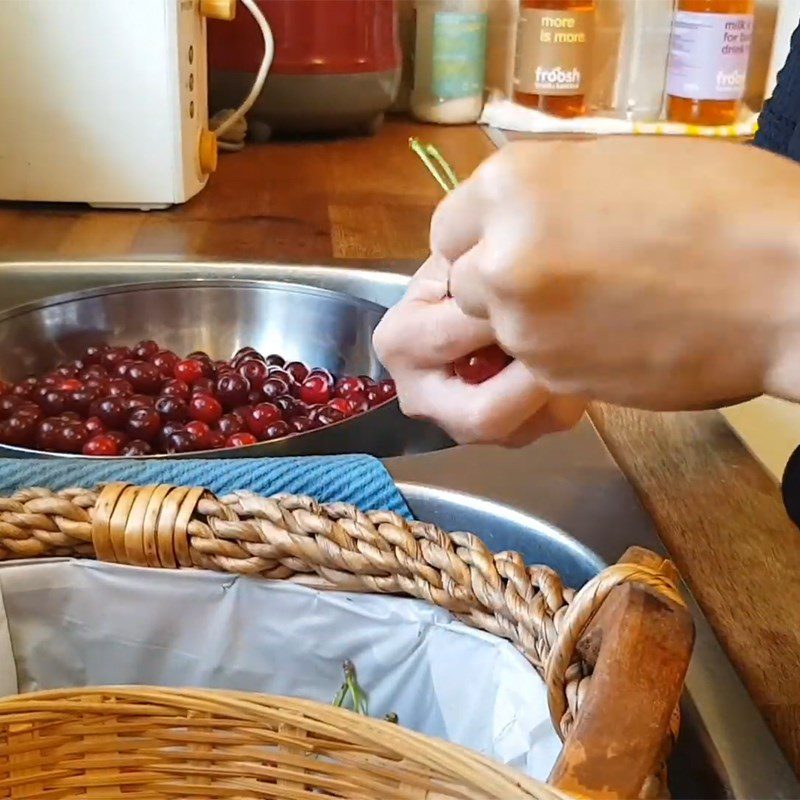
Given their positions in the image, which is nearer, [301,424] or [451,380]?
[451,380]

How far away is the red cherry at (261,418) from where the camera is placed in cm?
73

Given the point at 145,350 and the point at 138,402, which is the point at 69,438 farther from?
the point at 145,350

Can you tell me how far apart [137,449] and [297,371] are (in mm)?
172

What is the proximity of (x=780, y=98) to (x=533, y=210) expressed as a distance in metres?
0.61

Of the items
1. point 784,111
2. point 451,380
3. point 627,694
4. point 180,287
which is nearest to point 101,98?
point 180,287

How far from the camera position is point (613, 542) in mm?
507

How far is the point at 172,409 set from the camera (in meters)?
0.74

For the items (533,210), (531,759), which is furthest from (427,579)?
(533,210)

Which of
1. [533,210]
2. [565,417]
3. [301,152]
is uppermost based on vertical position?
[533,210]

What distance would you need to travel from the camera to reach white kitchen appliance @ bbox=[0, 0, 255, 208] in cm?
98

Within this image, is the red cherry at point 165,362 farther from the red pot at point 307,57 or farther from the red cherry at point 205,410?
the red pot at point 307,57

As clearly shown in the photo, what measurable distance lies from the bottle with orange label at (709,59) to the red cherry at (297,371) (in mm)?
851

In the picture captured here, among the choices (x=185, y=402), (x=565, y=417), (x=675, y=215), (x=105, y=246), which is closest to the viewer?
(x=675, y=215)

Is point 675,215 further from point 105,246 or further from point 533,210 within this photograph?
point 105,246
